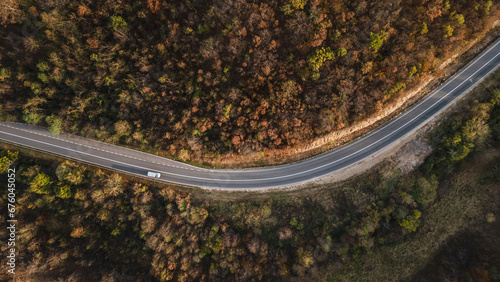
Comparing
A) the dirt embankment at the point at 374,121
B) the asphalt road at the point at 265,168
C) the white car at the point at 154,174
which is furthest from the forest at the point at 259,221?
the dirt embankment at the point at 374,121

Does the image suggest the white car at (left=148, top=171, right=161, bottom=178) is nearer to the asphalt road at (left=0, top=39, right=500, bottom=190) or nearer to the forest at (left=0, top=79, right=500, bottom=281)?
the asphalt road at (left=0, top=39, right=500, bottom=190)

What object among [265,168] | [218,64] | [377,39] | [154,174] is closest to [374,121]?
[377,39]

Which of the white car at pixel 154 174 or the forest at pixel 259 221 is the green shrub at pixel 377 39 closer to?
the forest at pixel 259 221

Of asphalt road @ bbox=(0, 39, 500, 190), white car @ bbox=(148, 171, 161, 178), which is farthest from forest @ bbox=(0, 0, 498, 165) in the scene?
white car @ bbox=(148, 171, 161, 178)

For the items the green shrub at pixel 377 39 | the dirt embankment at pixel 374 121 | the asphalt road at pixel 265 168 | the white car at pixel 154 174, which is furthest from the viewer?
the white car at pixel 154 174

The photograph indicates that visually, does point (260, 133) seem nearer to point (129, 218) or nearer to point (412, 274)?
point (129, 218)

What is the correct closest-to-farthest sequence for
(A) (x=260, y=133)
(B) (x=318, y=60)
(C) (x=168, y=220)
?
(B) (x=318, y=60) < (A) (x=260, y=133) < (C) (x=168, y=220)

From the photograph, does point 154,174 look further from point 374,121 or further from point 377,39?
point 377,39

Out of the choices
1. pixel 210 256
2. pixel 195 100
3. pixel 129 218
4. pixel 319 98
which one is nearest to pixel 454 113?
pixel 319 98
